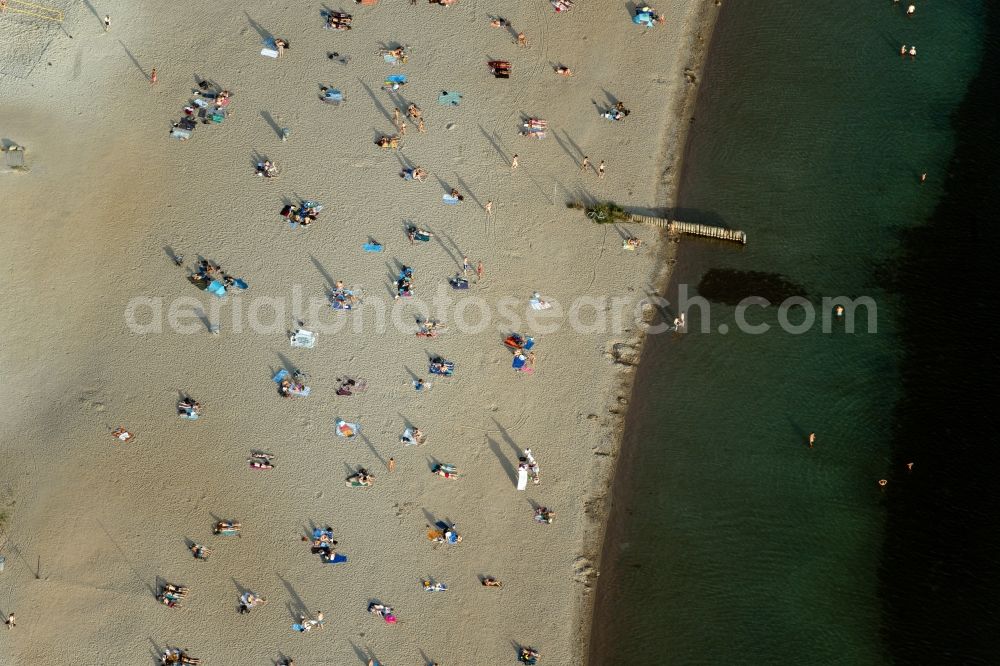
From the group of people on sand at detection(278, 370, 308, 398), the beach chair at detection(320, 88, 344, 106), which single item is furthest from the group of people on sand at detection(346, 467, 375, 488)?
the beach chair at detection(320, 88, 344, 106)

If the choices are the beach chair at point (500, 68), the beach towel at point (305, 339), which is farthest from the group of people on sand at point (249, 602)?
the beach chair at point (500, 68)

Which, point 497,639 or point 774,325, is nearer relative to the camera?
point 497,639

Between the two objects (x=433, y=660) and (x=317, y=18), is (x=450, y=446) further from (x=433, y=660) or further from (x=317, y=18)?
(x=317, y=18)

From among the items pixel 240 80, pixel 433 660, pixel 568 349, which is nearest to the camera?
pixel 433 660

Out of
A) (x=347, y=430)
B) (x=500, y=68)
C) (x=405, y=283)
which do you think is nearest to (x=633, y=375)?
(x=405, y=283)

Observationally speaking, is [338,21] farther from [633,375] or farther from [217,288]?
[633,375]

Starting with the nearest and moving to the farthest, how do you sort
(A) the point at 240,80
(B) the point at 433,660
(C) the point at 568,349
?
(B) the point at 433,660, (C) the point at 568,349, (A) the point at 240,80

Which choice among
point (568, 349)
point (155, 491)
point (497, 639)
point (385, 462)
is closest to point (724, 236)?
point (568, 349)

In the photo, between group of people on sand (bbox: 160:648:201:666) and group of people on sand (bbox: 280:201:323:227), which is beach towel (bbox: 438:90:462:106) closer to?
group of people on sand (bbox: 280:201:323:227)
